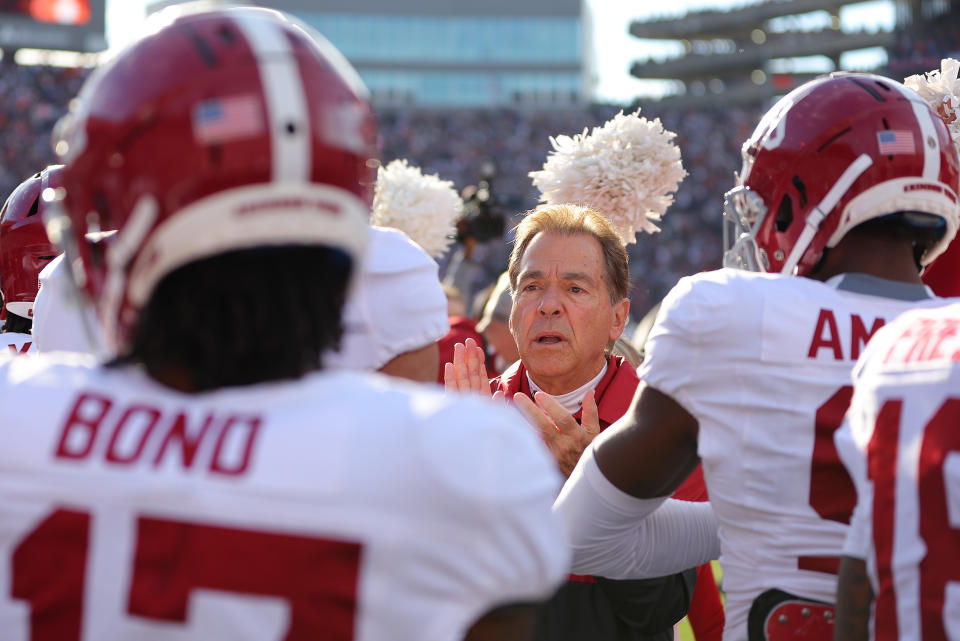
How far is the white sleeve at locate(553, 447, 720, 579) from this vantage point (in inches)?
84.2

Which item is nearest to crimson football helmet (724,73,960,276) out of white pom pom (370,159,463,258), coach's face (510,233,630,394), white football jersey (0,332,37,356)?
coach's face (510,233,630,394)

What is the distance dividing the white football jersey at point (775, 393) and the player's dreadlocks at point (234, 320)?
2.75 ft

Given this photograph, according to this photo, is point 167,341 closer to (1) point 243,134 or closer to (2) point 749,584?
(1) point 243,134

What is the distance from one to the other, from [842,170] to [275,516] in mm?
1380

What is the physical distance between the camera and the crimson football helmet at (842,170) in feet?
6.84

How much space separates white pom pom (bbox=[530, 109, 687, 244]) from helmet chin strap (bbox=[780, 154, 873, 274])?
5.56 ft

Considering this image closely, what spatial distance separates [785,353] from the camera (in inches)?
75.5

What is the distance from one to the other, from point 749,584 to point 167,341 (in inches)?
47.3

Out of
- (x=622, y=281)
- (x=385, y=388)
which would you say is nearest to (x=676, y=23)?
(x=622, y=281)

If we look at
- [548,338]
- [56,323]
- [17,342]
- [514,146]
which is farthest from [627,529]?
[514,146]

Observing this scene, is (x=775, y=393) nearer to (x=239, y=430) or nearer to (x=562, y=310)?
(x=239, y=430)

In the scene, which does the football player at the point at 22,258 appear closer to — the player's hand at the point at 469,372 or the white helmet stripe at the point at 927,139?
the player's hand at the point at 469,372

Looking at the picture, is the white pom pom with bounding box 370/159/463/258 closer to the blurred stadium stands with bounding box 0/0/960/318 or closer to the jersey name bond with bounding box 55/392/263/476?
the jersey name bond with bounding box 55/392/263/476

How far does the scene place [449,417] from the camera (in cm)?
121
